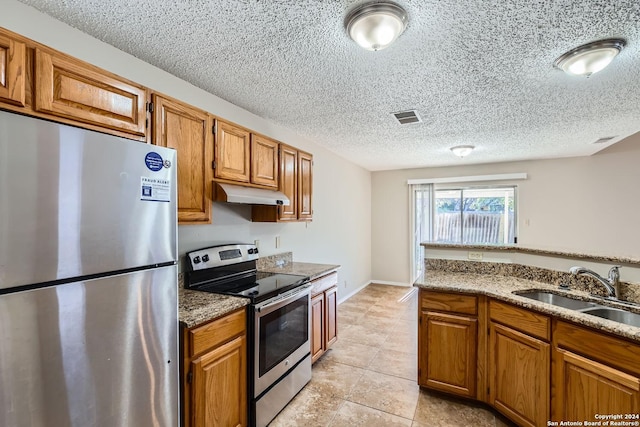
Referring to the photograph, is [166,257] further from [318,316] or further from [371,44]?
[318,316]

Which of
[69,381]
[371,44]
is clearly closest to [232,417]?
Result: [69,381]

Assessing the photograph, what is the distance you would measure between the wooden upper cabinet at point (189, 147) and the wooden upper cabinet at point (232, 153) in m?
0.08

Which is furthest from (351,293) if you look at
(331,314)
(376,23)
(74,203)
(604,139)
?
(74,203)

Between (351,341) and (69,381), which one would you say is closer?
(69,381)

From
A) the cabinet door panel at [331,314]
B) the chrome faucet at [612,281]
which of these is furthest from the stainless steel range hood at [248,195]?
the chrome faucet at [612,281]

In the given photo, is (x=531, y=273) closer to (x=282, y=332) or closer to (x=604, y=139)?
(x=282, y=332)

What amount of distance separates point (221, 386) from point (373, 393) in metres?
1.33

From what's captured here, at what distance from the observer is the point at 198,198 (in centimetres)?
192

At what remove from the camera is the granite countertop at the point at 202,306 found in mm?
1512

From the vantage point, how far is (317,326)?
2.75m

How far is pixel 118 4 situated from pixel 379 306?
178 inches

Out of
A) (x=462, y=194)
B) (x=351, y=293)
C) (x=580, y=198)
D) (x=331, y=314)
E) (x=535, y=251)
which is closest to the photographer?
(x=535, y=251)

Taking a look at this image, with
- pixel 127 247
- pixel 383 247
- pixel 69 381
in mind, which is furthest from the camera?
pixel 383 247

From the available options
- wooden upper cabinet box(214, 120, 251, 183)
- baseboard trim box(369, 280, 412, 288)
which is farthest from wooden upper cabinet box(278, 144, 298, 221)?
baseboard trim box(369, 280, 412, 288)
